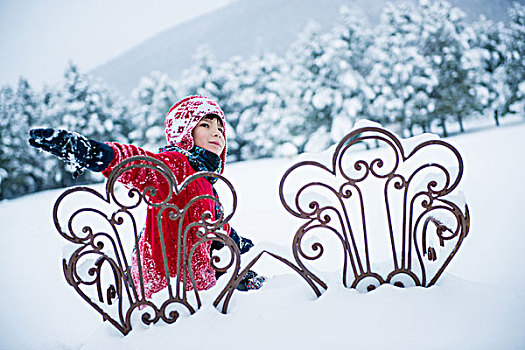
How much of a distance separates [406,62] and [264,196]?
22.9 feet

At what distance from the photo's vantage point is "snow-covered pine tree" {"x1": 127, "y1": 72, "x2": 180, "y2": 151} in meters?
10.2

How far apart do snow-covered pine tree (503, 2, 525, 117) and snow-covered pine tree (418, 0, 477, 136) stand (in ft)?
3.57

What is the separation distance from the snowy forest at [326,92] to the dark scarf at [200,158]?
316 inches

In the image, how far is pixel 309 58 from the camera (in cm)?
970

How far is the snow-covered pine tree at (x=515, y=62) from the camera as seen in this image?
9547 millimetres

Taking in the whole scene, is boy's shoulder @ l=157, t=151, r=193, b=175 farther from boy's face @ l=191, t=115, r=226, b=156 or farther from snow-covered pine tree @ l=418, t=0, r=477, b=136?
snow-covered pine tree @ l=418, t=0, r=477, b=136

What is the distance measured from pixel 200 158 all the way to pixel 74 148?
1.63ft

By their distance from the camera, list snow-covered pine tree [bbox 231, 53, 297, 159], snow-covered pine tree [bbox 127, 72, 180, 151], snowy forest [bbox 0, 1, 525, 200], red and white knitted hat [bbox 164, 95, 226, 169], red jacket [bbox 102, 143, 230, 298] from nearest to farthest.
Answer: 1. red jacket [bbox 102, 143, 230, 298]
2. red and white knitted hat [bbox 164, 95, 226, 169]
3. snowy forest [bbox 0, 1, 525, 200]
4. snow-covered pine tree [bbox 231, 53, 297, 159]
5. snow-covered pine tree [bbox 127, 72, 180, 151]

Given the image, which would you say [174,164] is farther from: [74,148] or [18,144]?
[18,144]

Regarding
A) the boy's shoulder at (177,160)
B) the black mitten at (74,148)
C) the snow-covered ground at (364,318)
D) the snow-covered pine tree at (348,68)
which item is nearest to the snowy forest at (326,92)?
the snow-covered pine tree at (348,68)

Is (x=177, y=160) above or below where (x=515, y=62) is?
below

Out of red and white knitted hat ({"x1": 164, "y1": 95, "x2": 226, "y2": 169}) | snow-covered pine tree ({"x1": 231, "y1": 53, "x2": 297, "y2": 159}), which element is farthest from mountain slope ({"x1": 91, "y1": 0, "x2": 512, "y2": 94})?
red and white knitted hat ({"x1": 164, "y1": 95, "x2": 226, "y2": 169})

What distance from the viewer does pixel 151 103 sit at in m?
10.6

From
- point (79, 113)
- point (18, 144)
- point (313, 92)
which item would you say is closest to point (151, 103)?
point (79, 113)
